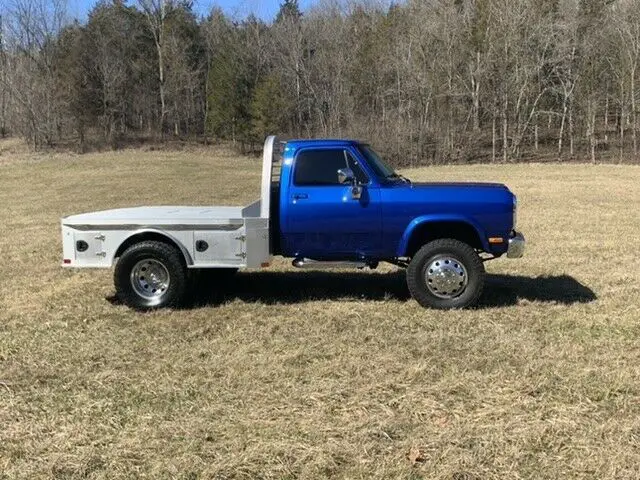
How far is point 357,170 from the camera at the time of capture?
23.1 ft

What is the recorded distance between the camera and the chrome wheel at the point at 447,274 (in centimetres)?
684

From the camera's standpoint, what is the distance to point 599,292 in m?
7.80

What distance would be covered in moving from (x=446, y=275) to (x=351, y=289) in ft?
5.37

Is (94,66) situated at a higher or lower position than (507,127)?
higher

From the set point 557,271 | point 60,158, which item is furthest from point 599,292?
point 60,158

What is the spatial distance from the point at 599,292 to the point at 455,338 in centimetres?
288

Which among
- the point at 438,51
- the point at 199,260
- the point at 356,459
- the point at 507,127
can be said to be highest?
the point at 438,51

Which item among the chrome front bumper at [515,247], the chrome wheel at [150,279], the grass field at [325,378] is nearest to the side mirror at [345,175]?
the grass field at [325,378]

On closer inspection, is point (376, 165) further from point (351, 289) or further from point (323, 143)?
point (351, 289)

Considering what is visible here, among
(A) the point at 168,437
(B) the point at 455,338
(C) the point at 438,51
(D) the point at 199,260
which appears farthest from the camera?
(C) the point at 438,51

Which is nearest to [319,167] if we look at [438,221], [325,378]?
[438,221]

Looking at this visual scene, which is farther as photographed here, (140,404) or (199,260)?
(199,260)

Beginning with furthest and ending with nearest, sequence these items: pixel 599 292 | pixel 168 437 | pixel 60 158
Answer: pixel 60 158 → pixel 599 292 → pixel 168 437

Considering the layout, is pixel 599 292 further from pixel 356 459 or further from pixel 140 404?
pixel 140 404
